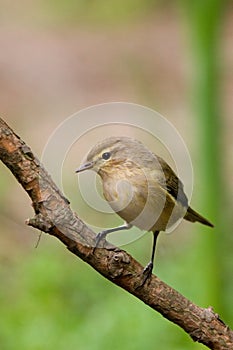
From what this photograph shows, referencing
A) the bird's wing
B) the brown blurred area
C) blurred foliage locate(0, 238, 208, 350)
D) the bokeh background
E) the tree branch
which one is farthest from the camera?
the brown blurred area

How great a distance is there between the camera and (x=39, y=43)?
40.0ft

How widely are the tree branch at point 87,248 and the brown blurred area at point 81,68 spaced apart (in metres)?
5.04

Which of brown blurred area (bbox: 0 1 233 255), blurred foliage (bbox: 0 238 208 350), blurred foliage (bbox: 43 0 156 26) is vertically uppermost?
blurred foliage (bbox: 43 0 156 26)

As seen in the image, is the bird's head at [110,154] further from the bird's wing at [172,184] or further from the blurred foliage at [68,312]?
the blurred foliage at [68,312]

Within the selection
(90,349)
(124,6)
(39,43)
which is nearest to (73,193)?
(90,349)

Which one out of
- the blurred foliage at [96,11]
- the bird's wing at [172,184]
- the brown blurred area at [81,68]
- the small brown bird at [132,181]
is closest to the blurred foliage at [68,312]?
the brown blurred area at [81,68]

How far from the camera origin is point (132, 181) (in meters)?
2.28

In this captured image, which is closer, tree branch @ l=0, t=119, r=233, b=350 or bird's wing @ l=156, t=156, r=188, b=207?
tree branch @ l=0, t=119, r=233, b=350

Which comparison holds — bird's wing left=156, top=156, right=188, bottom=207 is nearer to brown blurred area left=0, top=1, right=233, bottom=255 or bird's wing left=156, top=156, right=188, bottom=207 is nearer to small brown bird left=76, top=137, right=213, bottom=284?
small brown bird left=76, top=137, right=213, bottom=284

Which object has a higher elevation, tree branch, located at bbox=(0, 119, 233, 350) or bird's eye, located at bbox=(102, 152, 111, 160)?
bird's eye, located at bbox=(102, 152, 111, 160)

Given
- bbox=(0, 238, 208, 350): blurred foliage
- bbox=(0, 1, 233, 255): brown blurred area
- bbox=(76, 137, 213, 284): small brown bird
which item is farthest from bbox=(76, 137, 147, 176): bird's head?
bbox=(0, 1, 233, 255): brown blurred area

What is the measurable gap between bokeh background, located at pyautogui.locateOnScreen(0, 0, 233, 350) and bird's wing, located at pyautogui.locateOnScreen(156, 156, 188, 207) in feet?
5.38

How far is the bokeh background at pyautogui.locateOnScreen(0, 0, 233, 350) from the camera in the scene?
4266 millimetres

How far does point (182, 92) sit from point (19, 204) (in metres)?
3.04
